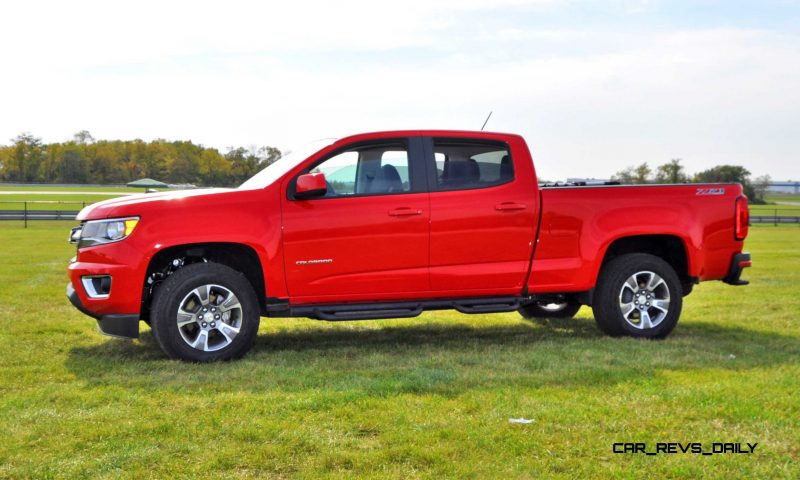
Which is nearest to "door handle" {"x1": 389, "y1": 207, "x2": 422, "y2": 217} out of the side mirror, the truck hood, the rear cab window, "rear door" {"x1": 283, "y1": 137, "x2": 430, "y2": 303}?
"rear door" {"x1": 283, "y1": 137, "x2": 430, "y2": 303}

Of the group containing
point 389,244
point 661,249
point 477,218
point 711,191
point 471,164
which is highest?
point 471,164

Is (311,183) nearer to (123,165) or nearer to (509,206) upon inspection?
(509,206)

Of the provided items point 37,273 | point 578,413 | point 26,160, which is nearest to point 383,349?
point 578,413

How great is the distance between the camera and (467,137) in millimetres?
7824

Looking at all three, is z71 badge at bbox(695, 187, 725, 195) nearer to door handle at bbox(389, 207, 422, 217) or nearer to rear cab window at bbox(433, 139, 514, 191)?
rear cab window at bbox(433, 139, 514, 191)

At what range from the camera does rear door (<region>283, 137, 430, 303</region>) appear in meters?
7.16

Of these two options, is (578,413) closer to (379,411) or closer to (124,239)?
(379,411)

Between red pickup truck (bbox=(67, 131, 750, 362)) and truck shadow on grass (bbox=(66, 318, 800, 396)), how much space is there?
13.6 inches

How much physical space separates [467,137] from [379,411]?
3315mm

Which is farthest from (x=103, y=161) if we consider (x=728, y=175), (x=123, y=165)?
(x=728, y=175)

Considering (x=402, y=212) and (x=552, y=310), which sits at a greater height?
(x=402, y=212)

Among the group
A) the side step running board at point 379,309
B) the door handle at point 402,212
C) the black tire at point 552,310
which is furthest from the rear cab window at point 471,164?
the black tire at point 552,310

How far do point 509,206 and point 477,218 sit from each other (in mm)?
321

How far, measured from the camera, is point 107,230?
6996 millimetres
